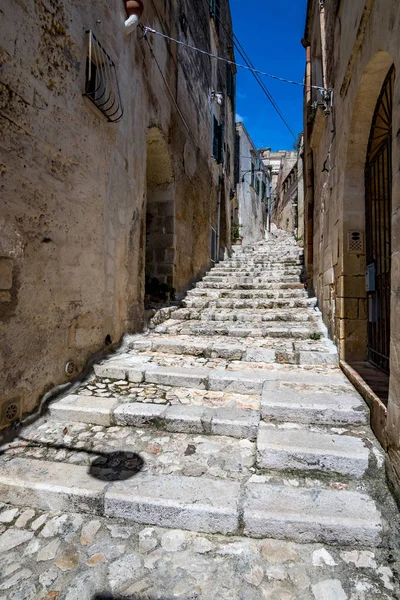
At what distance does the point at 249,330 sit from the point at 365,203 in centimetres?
218

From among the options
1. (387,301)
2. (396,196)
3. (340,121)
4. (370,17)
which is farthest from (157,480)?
(340,121)

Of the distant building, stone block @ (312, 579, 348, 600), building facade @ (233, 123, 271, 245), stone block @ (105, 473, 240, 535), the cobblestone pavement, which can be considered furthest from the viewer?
the distant building

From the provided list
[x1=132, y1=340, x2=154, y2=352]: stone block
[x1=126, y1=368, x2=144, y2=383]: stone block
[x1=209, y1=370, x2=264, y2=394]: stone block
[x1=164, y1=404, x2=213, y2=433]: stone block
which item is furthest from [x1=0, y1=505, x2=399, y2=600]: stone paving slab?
[x1=132, y1=340, x2=154, y2=352]: stone block

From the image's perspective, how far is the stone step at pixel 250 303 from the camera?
5.69 metres

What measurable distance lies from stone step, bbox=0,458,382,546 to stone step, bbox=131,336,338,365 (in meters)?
1.98

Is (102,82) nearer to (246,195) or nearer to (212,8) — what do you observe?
(212,8)

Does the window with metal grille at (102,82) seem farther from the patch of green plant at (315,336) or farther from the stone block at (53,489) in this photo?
the patch of green plant at (315,336)

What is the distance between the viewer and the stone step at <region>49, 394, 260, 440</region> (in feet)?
8.52

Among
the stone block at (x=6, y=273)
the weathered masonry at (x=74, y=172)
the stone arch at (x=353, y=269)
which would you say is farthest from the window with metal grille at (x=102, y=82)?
the stone arch at (x=353, y=269)

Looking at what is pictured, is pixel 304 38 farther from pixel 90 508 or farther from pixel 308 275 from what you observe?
pixel 90 508

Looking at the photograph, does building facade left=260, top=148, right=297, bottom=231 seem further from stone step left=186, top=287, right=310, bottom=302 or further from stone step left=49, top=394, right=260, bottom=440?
stone step left=49, top=394, right=260, bottom=440

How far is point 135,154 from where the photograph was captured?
4.63m

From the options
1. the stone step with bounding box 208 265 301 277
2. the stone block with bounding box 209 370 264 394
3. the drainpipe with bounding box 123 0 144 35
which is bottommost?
the stone block with bounding box 209 370 264 394

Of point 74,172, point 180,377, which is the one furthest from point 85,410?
point 74,172
